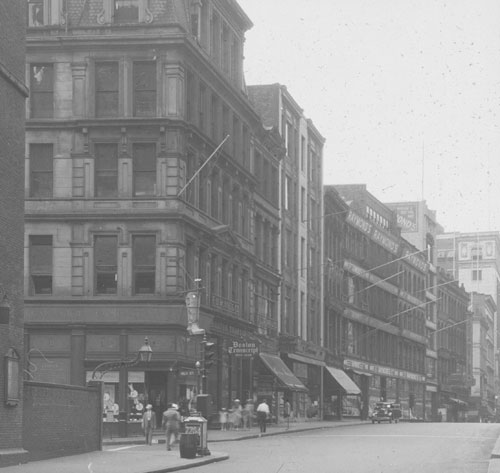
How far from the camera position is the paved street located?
2836 centimetres

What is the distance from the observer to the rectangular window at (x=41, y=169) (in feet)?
167

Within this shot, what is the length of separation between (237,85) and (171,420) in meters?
27.3

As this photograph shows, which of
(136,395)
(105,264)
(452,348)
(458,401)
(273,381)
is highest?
(105,264)

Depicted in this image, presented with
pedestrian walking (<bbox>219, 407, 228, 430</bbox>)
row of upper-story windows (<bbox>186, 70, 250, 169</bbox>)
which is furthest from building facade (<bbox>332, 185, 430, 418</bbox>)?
pedestrian walking (<bbox>219, 407, 228, 430</bbox>)

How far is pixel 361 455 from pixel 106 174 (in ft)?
68.9

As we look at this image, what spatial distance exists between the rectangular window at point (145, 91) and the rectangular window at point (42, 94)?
365 centimetres

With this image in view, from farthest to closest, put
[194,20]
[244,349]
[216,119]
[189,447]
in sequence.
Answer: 1. [216,119]
2. [244,349]
3. [194,20]
4. [189,447]

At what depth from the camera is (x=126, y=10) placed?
5159 centimetres

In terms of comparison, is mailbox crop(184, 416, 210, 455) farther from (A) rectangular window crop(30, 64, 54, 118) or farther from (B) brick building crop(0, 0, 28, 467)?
(A) rectangular window crop(30, 64, 54, 118)

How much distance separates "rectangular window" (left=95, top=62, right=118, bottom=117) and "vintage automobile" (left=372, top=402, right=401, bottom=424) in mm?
36896

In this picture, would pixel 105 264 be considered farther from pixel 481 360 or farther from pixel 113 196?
pixel 481 360

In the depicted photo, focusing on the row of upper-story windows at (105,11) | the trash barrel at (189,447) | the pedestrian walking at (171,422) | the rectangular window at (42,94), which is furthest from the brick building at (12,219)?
the row of upper-story windows at (105,11)

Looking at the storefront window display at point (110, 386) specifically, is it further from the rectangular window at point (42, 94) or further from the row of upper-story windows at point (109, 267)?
the rectangular window at point (42, 94)

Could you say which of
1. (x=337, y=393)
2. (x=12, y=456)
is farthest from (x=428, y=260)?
(x=12, y=456)
